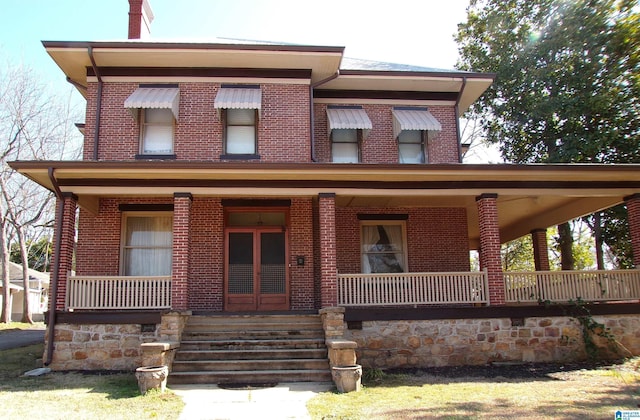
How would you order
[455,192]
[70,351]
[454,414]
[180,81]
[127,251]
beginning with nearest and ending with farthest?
1. [454,414]
2. [70,351]
3. [455,192]
4. [127,251]
5. [180,81]

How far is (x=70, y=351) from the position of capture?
35.0 feet

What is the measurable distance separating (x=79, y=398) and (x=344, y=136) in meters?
9.59

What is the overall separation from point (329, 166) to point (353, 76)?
4322 mm

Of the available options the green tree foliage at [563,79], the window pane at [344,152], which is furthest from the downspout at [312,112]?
the green tree foliage at [563,79]

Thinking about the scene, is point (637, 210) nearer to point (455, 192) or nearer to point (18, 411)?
point (455, 192)

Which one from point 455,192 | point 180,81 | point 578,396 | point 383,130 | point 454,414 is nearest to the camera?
point 454,414

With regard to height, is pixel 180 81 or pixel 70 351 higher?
pixel 180 81

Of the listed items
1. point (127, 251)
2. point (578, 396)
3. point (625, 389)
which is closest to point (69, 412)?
point (127, 251)

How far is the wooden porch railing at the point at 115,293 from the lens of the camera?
36.6 ft

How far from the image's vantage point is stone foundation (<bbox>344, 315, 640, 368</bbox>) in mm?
10836

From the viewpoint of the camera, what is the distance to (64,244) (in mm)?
11078

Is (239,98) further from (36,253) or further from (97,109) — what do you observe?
(36,253)

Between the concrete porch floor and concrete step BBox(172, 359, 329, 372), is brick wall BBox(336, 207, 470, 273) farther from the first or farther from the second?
the concrete porch floor

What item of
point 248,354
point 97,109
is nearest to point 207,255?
point 248,354
